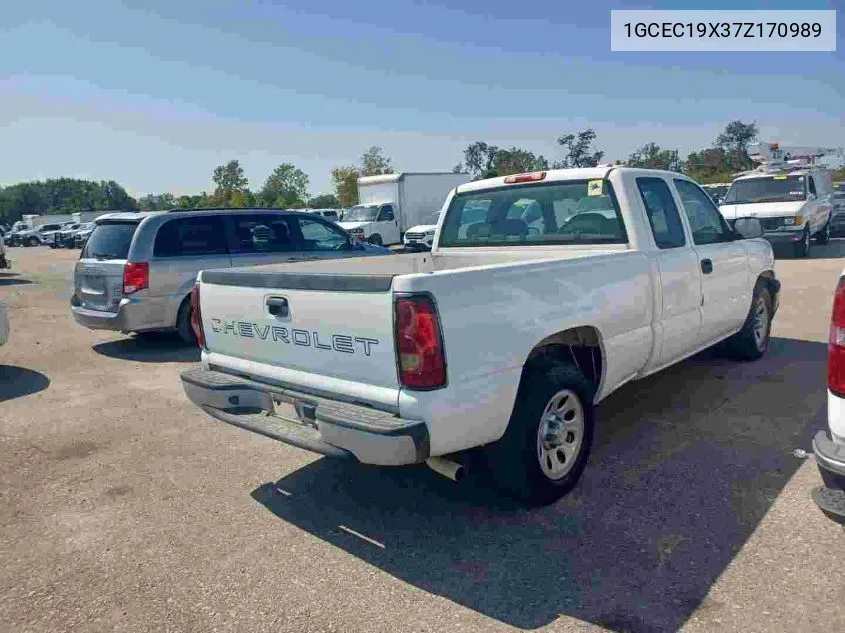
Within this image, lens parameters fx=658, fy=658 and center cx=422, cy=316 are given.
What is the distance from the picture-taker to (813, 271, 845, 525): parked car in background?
2619 mm

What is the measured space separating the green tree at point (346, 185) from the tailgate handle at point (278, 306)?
5051cm

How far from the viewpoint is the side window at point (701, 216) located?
17.5 ft

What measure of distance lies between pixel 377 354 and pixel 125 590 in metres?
1.60

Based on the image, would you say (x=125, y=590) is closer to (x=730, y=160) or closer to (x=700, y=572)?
(x=700, y=572)

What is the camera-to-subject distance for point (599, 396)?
4.15 metres

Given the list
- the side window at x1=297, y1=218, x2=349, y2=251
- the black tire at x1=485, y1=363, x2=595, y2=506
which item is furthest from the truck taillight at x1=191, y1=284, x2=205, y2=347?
the side window at x1=297, y1=218, x2=349, y2=251

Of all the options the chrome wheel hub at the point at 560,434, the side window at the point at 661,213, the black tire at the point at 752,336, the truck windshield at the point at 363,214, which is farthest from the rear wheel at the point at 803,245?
the chrome wheel hub at the point at 560,434

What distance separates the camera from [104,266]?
26.3 feet

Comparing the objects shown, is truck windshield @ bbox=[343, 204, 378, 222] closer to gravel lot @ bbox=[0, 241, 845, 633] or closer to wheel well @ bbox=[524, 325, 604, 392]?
gravel lot @ bbox=[0, 241, 845, 633]

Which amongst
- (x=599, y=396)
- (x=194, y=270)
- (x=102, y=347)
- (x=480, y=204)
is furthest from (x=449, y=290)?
(x=102, y=347)

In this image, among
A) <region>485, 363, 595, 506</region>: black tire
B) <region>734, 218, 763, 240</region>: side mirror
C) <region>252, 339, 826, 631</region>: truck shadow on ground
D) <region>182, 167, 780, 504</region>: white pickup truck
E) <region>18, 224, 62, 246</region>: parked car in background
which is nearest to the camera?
<region>252, 339, 826, 631</region>: truck shadow on ground

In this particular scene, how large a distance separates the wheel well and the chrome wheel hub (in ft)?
0.77

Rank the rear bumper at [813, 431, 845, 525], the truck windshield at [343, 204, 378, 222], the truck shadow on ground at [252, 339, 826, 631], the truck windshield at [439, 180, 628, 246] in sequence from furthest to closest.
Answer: the truck windshield at [343, 204, 378, 222] < the truck windshield at [439, 180, 628, 246] < the truck shadow on ground at [252, 339, 826, 631] < the rear bumper at [813, 431, 845, 525]

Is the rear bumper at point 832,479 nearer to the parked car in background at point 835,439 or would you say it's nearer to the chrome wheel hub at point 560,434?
the parked car in background at point 835,439
